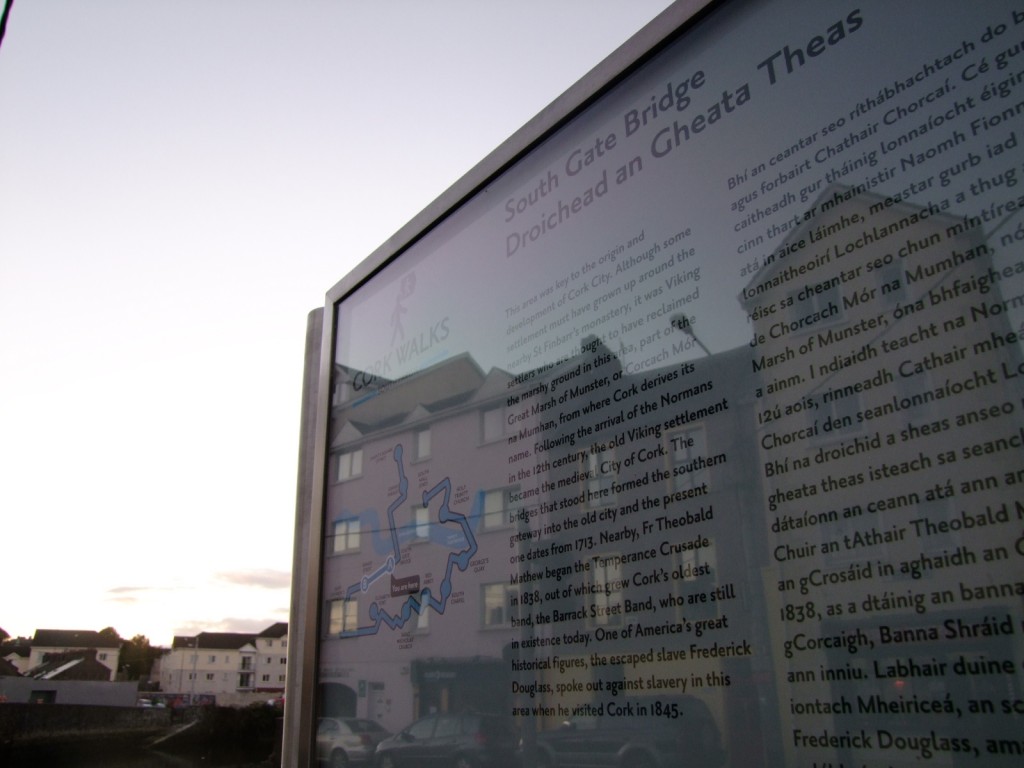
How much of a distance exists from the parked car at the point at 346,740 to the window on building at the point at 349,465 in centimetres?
67

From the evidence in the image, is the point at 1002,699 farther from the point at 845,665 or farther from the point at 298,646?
the point at 298,646

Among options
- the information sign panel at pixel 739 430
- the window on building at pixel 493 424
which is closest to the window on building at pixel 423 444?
the information sign panel at pixel 739 430

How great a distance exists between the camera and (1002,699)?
2.82ft

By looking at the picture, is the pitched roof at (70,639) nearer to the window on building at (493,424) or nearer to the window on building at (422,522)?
the window on building at (422,522)

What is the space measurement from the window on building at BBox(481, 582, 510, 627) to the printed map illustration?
0.35 feet

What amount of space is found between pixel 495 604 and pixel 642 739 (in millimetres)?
485

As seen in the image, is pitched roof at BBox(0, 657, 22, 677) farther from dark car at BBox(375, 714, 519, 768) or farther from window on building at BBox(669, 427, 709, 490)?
window on building at BBox(669, 427, 709, 490)

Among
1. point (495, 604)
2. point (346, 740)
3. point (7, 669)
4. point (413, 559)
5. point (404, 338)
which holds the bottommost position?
point (7, 669)

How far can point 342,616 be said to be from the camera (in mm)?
2182

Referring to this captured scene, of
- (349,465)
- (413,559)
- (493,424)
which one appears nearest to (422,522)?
(413,559)

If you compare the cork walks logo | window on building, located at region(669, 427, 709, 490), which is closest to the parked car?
→ the cork walks logo

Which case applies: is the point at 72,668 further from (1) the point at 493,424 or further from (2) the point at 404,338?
(1) the point at 493,424

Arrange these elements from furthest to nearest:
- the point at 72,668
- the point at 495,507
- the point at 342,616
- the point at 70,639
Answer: the point at 70,639 < the point at 72,668 < the point at 342,616 < the point at 495,507

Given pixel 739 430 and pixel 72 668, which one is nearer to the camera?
pixel 739 430
